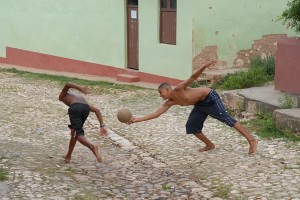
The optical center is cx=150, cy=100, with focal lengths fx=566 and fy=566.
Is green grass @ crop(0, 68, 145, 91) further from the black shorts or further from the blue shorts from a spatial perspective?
the black shorts

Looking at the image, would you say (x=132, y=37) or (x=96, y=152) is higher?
(x=132, y=37)

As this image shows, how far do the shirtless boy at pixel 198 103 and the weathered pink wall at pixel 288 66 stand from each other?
9.08 feet

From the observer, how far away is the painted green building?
14.2 metres

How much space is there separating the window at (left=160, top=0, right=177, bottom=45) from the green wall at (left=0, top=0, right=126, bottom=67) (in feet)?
5.26

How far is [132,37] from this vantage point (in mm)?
16234

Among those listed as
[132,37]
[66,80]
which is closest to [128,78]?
[132,37]

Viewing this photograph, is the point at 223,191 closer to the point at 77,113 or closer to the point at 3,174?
the point at 77,113

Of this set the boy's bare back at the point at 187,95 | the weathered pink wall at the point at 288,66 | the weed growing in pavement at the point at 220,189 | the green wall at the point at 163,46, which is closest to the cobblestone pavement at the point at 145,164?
the weed growing in pavement at the point at 220,189

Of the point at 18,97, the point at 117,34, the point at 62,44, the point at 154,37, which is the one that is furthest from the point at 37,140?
the point at 62,44

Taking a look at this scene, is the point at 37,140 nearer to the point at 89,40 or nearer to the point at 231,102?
the point at 231,102

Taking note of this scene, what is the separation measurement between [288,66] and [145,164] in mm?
3954

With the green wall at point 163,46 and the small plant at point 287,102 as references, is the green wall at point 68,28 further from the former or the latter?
the small plant at point 287,102

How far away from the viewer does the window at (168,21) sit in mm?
14680

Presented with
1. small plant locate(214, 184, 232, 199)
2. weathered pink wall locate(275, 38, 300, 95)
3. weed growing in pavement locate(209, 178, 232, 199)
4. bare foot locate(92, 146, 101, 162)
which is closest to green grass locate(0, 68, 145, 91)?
weathered pink wall locate(275, 38, 300, 95)
